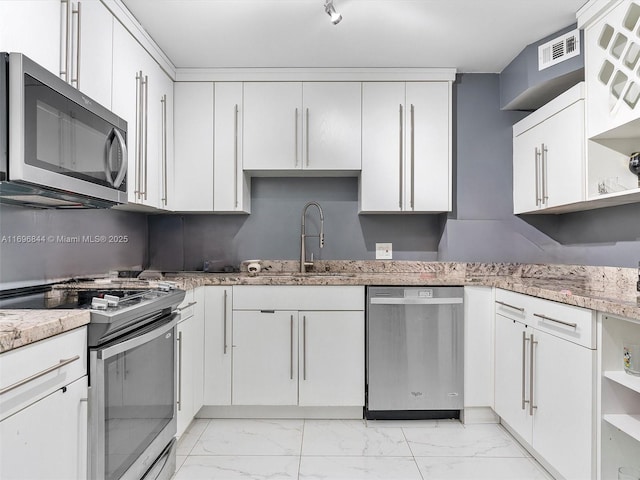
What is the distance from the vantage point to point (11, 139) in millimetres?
1239

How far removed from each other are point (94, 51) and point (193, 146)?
108cm

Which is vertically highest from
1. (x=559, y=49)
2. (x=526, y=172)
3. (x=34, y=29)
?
(x=559, y=49)

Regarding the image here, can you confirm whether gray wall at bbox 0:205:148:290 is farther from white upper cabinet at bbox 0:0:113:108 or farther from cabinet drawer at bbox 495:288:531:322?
cabinet drawer at bbox 495:288:531:322

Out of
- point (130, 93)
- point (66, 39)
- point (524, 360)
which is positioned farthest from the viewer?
point (130, 93)

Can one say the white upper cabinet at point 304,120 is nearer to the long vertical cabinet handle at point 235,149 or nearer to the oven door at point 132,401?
the long vertical cabinet handle at point 235,149

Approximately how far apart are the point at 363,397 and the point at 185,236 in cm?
179

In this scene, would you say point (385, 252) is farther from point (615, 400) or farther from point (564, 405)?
point (615, 400)

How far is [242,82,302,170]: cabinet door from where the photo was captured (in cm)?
290

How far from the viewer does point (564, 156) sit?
232 cm

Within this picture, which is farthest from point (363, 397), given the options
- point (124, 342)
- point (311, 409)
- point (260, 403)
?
point (124, 342)

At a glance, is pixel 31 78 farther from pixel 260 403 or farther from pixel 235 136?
pixel 260 403

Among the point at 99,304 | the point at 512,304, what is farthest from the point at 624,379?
the point at 99,304

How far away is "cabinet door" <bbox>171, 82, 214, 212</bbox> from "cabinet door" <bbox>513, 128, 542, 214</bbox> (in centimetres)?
217

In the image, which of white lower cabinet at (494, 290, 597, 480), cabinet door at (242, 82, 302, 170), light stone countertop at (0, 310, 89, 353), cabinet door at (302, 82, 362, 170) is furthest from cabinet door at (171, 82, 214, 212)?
white lower cabinet at (494, 290, 597, 480)
